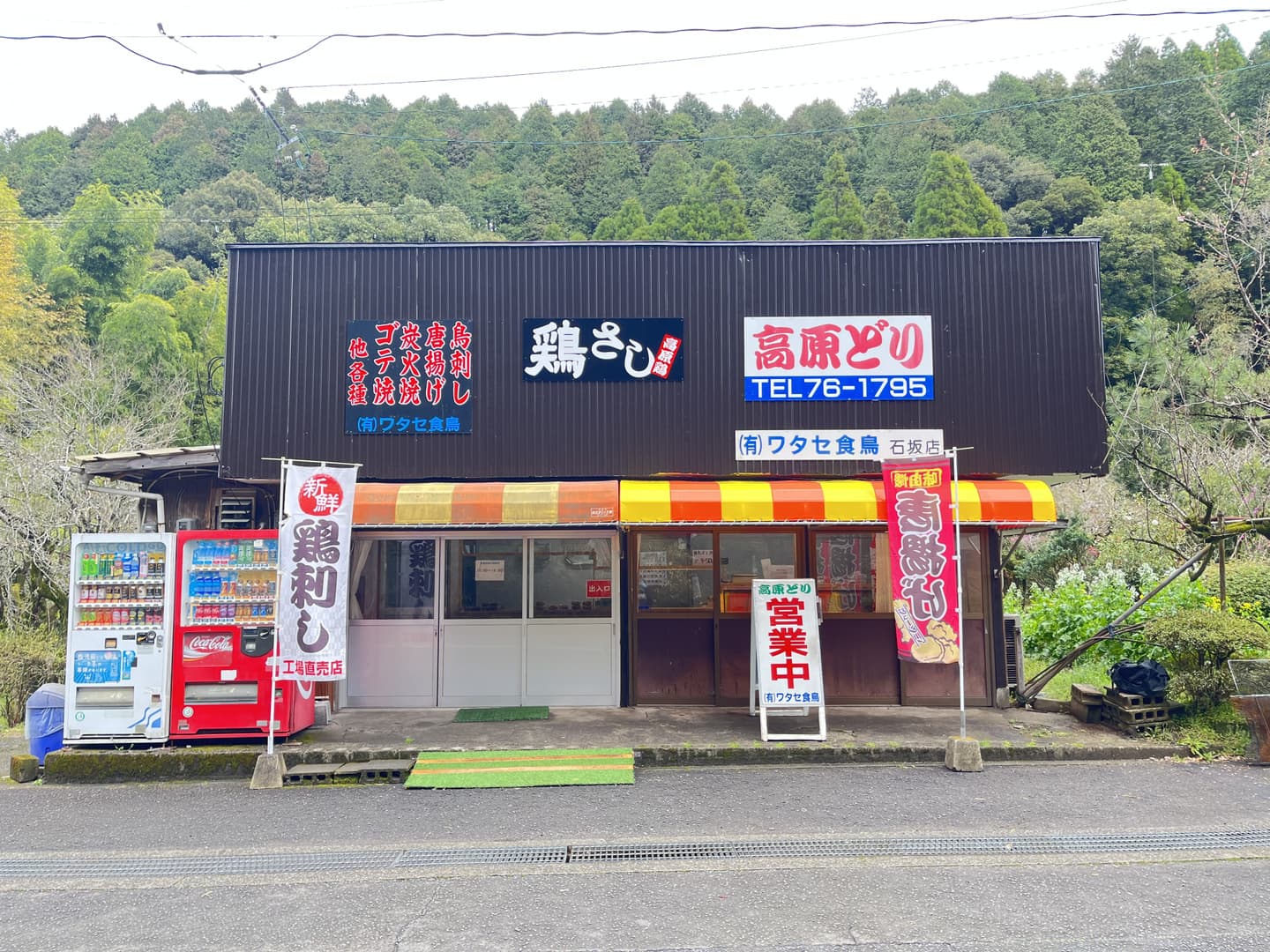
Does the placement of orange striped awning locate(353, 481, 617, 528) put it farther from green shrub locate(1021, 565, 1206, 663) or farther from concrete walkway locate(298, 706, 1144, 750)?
green shrub locate(1021, 565, 1206, 663)

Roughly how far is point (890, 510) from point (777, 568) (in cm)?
207

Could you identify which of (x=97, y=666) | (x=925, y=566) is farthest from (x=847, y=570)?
(x=97, y=666)

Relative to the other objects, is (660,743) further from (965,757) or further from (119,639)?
(119,639)

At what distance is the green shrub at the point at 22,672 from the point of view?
12.1 metres

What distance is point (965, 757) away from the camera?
318 inches

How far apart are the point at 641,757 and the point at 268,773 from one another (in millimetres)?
3475

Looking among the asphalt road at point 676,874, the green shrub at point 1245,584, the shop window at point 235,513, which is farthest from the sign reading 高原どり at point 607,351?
the green shrub at point 1245,584

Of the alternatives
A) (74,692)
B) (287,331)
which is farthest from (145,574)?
(287,331)

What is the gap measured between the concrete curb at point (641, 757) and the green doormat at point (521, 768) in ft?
0.98

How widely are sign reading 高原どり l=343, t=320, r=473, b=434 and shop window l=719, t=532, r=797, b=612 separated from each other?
11.4 feet

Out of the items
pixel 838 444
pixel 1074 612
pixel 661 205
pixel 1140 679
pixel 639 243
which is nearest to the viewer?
pixel 1140 679

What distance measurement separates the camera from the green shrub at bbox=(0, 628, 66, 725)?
12117mm

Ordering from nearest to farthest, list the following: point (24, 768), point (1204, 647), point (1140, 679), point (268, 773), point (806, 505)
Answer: point (268, 773) < point (24, 768) < point (1204, 647) < point (1140, 679) < point (806, 505)

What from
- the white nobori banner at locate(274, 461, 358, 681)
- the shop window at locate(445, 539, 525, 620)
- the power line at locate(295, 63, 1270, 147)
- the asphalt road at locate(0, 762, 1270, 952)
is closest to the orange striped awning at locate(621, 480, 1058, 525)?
the shop window at locate(445, 539, 525, 620)
